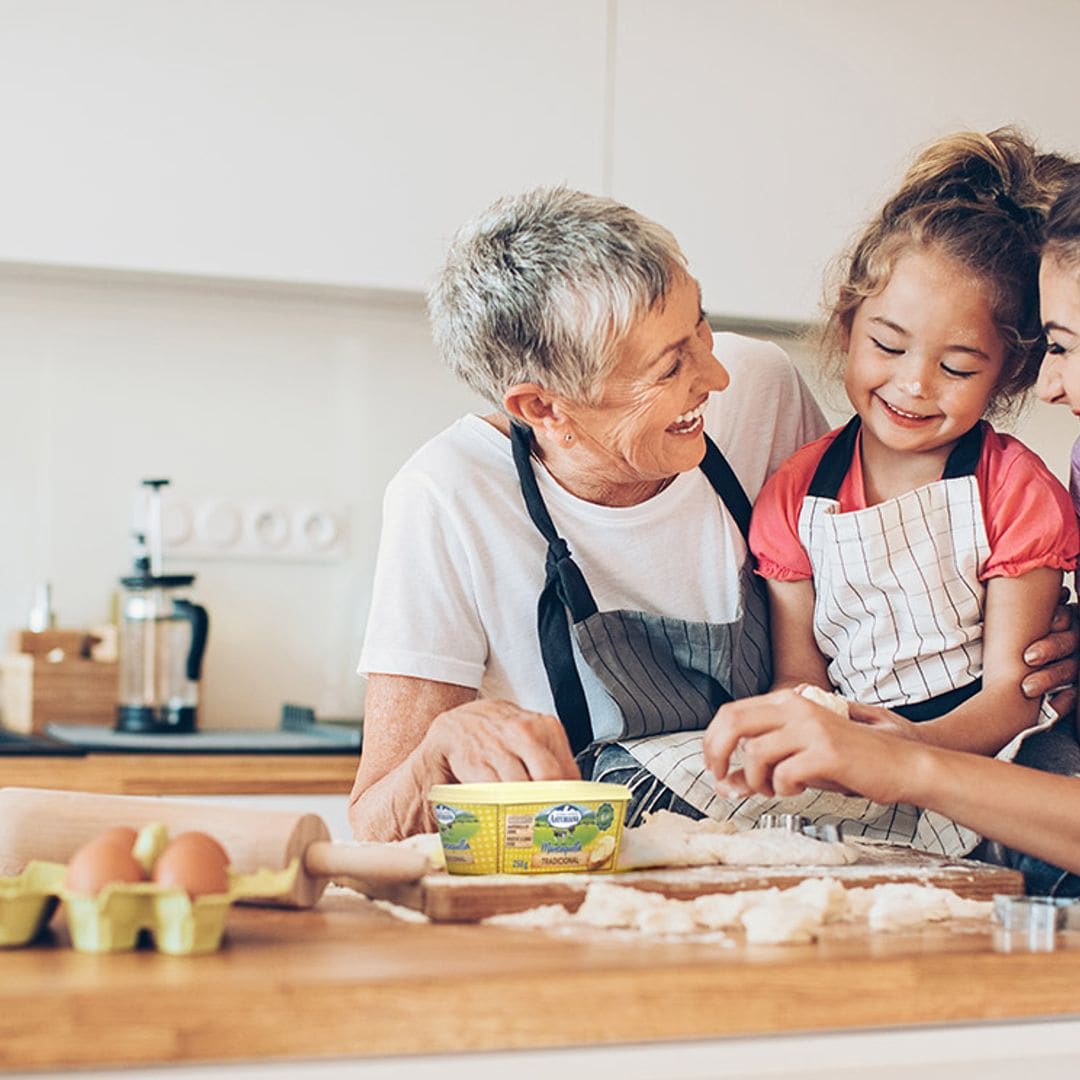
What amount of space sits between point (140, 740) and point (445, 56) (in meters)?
1.21

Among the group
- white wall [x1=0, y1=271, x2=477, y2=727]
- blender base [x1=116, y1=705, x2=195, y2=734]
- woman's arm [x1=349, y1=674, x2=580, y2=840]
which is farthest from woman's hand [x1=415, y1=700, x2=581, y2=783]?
white wall [x1=0, y1=271, x2=477, y2=727]

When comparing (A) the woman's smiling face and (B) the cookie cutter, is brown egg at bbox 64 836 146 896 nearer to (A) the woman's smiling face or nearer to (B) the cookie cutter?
(B) the cookie cutter

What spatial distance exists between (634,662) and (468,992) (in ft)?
2.53

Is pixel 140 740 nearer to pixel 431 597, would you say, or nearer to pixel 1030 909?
pixel 431 597

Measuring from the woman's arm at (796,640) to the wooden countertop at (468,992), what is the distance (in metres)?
0.73

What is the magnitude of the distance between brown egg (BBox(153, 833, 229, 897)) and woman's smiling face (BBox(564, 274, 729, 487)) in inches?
31.3

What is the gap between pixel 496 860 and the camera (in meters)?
1.06

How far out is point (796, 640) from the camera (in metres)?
1.64

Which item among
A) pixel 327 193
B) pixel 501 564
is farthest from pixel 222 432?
pixel 501 564

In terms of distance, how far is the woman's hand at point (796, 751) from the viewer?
3.62ft

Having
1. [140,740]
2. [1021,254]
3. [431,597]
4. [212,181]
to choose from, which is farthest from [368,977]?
[212,181]

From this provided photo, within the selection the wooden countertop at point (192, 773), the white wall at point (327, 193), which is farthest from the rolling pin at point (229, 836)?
the white wall at point (327, 193)

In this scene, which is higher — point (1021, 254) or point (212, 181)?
point (212, 181)

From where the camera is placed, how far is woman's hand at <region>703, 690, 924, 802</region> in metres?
1.10
